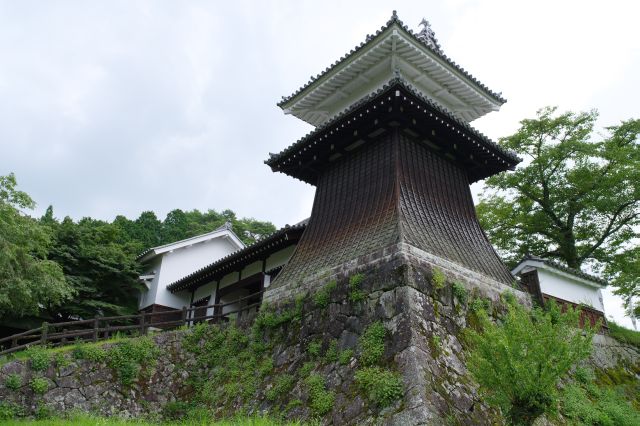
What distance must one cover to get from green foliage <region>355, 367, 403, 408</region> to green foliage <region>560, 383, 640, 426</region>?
4092 mm

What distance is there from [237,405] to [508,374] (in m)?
6.56

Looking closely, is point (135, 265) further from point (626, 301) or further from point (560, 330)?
point (626, 301)

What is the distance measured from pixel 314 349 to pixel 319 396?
1362 mm

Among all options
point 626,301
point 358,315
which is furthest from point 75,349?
point 626,301

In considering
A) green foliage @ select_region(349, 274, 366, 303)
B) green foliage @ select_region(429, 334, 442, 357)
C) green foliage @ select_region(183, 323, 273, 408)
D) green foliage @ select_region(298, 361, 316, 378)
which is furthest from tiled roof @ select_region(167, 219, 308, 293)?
green foliage @ select_region(429, 334, 442, 357)

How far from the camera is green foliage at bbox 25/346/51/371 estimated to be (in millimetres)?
12969

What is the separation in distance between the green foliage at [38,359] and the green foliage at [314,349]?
22.4ft

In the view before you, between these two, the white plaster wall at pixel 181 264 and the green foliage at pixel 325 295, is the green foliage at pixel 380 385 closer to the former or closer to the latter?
the green foliage at pixel 325 295

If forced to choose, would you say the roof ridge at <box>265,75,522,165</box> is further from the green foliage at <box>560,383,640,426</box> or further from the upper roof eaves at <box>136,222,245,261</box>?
the upper roof eaves at <box>136,222,245,261</box>

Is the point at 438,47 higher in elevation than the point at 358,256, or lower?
higher

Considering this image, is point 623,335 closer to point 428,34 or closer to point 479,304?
point 479,304

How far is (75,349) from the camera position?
45.2 feet

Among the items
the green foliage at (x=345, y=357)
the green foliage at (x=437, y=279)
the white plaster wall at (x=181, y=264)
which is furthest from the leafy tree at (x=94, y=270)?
the green foliage at (x=437, y=279)

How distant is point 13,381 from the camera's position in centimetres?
1242
